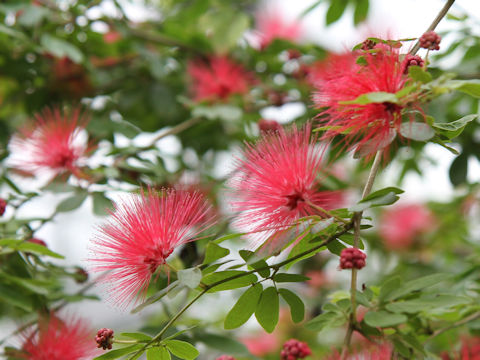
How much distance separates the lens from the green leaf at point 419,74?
0.84 meters

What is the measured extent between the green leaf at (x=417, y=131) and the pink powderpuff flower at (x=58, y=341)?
89 centimetres

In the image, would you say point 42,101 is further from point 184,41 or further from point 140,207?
point 140,207

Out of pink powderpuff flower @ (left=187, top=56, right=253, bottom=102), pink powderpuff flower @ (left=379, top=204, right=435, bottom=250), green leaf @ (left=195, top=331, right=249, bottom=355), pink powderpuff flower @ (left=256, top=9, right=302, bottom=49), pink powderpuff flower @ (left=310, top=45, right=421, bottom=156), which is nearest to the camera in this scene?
pink powderpuff flower @ (left=310, top=45, right=421, bottom=156)

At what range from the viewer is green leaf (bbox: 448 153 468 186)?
61.6 inches

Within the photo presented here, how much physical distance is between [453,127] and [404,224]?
1855 mm

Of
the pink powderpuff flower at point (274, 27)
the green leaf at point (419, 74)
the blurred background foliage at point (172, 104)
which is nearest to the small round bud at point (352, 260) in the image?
the green leaf at point (419, 74)

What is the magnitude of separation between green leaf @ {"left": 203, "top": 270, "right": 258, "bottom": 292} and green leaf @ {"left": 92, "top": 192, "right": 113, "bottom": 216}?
0.53 meters

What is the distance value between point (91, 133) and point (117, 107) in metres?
0.33

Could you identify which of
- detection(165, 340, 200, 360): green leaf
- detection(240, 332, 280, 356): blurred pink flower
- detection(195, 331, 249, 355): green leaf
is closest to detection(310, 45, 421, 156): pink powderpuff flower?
detection(165, 340, 200, 360): green leaf

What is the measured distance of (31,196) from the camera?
57.1 inches

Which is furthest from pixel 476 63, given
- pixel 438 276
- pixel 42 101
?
pixel 42 101

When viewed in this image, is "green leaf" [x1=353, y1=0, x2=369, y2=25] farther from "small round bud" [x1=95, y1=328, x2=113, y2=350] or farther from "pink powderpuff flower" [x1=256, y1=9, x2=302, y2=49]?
"small round bud" [x1=95, y1=328, x2=113, y2=350]

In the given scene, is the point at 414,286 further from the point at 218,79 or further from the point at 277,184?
the point at 218,79

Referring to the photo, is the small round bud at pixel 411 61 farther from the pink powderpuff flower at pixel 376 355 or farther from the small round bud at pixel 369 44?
the pink powderpuff flower at pixel 376 355
